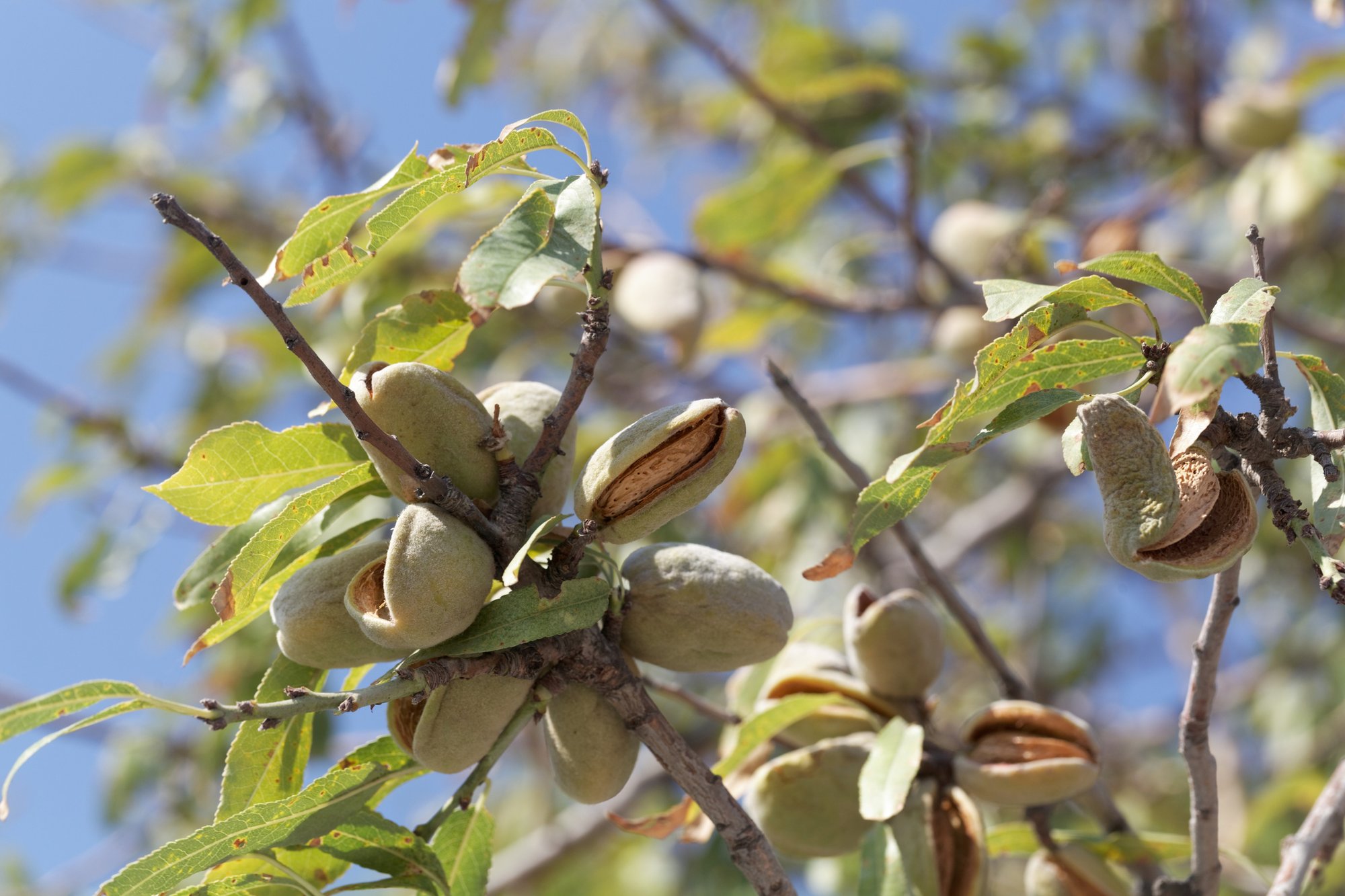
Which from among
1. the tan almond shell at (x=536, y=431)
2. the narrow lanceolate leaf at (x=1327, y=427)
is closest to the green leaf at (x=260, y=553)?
the tan almond shell at (x=536, y=431)

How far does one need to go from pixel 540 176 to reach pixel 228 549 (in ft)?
1.92

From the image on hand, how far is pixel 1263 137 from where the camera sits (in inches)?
142

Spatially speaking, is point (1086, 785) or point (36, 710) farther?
point (1086, 785)

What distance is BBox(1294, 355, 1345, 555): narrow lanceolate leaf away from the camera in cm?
106

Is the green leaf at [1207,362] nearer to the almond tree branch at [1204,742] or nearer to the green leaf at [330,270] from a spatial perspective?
the almond tree branch at [1204,742]

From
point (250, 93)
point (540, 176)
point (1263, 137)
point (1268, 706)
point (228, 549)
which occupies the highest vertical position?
point (250, 93)

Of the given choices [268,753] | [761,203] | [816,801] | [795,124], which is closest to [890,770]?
[816,801]

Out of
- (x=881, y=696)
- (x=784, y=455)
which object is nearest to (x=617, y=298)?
(x=784, y=455)

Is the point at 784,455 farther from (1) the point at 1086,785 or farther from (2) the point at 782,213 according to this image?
(1) the point at 1086,785

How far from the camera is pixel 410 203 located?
121 centimetres

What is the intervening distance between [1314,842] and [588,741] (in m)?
0.94

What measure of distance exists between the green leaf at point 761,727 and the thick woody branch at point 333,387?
1.66 ft

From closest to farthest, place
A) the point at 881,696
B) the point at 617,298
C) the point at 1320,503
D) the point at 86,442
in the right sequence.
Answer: the point at 1320,503
the point at 881,696
the point at 617,298
the point at 86,442

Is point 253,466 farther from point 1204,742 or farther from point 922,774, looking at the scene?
point 1204,742
